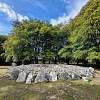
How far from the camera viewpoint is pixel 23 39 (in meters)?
24.5

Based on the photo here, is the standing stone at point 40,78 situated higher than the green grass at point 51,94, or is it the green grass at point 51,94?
the standing stone at point 40,78

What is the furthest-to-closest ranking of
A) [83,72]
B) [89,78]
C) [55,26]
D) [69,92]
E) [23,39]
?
[55,26]
[23,39]
[83,72]
[89,78]
[69,92]

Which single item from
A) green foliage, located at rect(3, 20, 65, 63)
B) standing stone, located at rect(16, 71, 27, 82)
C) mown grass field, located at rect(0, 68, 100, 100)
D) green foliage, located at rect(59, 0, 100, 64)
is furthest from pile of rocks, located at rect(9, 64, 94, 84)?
green foliage, located at rect(3, 20, 65, 63)

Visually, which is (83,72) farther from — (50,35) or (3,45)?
(3,45)

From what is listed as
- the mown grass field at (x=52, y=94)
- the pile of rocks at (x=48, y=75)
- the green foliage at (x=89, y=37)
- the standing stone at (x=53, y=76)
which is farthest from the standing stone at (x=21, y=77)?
the green foliage at (x=89, y=37)

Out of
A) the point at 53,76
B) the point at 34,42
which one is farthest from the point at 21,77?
Answer: the point at 34,42

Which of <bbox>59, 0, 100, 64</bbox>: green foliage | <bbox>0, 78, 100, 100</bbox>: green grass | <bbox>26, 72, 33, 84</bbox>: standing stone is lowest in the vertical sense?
<bbox>0, 78, 100, 100</bbox>: green grass

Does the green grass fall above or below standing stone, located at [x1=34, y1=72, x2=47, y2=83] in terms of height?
below

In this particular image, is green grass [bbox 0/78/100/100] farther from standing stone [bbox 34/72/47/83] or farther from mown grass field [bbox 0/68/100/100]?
standing stone [bbox 34/72/47/83]

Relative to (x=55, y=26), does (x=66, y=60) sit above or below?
below

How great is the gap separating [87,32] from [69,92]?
1086cm

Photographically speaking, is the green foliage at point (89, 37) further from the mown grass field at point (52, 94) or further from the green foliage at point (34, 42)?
the mown grass field at point (52, 94)

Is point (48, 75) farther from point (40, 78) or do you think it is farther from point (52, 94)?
point (52, 94)

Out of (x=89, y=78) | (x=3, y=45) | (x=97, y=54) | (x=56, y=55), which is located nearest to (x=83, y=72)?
(x=89, y=78)
